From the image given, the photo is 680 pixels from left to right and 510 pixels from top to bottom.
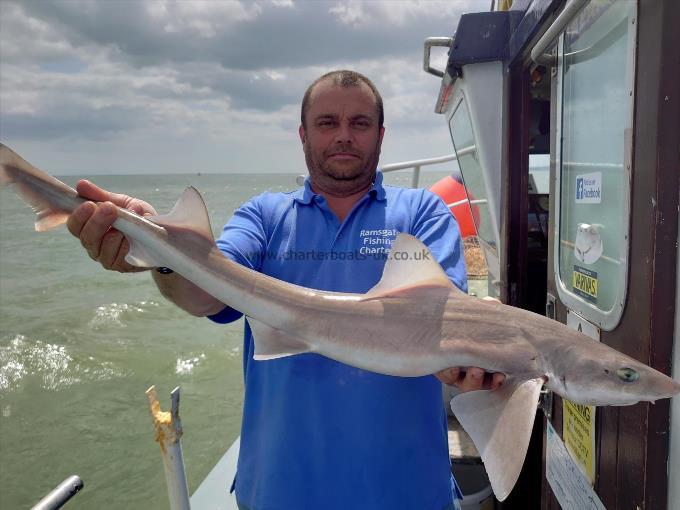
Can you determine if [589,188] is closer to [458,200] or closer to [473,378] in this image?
[473,378]

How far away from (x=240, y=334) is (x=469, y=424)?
11.4m

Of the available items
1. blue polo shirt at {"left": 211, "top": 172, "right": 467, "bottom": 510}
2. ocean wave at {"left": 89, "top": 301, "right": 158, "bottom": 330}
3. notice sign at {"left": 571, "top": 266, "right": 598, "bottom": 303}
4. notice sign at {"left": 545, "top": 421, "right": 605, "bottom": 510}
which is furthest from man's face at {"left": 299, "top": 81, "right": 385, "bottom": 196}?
ocean wave at {"left": 89, "top": 301, "right": 158, "bottom": 330}

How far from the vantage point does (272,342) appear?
6.40 feet

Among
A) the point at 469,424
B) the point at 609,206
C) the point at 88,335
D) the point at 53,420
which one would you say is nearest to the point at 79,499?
the point at 53,420

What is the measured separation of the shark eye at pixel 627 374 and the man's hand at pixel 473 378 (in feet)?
1.28

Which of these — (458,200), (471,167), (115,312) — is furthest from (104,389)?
(471,167)

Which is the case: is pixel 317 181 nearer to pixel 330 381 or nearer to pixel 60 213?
pixel 330 381

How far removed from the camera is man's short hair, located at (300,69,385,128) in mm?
2738

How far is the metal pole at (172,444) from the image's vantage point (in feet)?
8.73

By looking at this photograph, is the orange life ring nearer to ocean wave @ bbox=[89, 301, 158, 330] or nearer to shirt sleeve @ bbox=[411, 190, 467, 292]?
shirt sleeve @ bbox=[411, 190, 467, 292]

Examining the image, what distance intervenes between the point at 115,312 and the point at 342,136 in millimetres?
14040

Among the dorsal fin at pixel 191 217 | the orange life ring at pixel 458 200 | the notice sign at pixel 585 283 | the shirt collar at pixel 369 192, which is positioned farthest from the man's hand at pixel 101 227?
the orange life ring at pixel 458 200

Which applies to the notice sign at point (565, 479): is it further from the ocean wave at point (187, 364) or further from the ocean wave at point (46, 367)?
the ocean wave at point (46, 367)

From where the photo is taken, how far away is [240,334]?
12.7m
